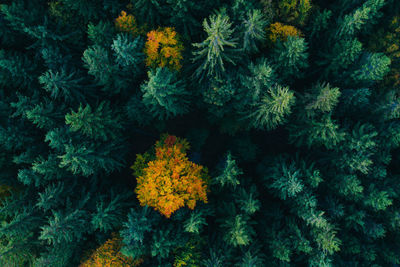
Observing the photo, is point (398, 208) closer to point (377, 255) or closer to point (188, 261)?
point (377, 255)

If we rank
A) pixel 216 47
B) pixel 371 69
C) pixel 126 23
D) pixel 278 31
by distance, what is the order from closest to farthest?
pixel 216 47 → pixel 371 69 → pixel 126 23 → pixel 278 31

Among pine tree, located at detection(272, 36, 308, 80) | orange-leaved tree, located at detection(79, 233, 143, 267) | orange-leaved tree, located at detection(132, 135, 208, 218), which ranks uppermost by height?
pine tree, located at detection(272, 36, 308, 80)

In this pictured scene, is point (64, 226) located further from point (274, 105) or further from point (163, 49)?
point (274, 105)

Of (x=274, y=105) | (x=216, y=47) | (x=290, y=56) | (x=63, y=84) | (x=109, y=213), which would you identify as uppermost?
(x=290, y=56)

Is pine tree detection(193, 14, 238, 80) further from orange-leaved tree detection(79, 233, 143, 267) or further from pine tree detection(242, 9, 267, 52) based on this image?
orange-leaved tree detection(79, 233, 143, 267)

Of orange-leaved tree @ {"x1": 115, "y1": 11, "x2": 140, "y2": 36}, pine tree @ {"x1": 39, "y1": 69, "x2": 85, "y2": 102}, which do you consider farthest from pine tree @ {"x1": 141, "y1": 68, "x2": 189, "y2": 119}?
pine tree @ {"x1": 39, "y1": 69, "x2": 85, "y2": 102}

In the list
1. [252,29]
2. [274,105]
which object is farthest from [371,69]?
[252,29]
